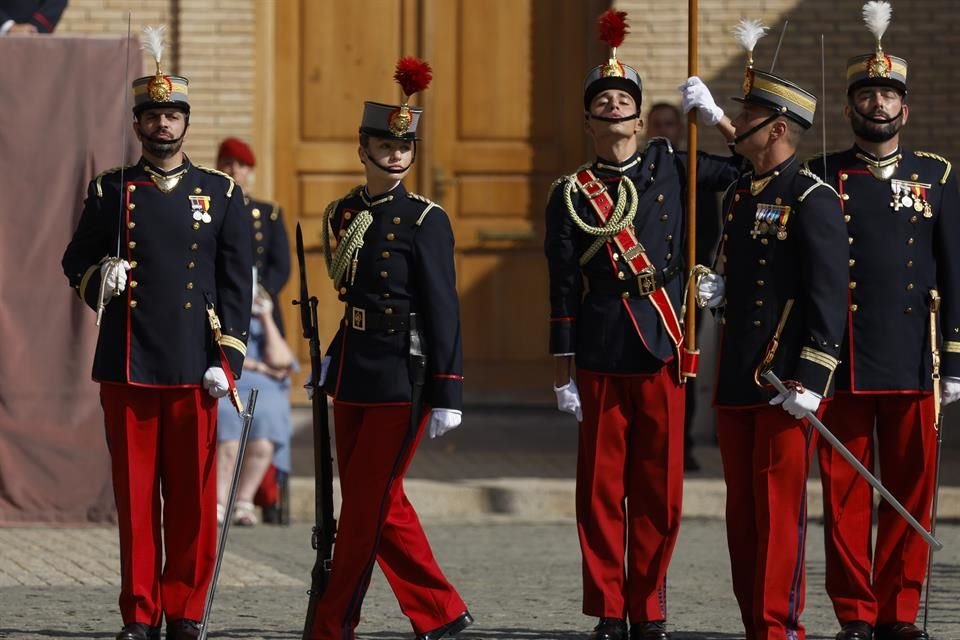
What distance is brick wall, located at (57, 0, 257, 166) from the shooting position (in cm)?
1397

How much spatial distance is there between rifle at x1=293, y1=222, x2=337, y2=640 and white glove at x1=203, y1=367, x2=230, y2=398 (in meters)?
0.29

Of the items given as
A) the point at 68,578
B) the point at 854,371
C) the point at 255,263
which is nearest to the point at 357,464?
the point at 854,371

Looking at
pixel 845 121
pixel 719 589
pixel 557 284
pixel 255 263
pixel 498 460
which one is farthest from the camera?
pixel 845 121

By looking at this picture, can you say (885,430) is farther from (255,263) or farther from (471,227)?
(471,227)

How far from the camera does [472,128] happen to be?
14.4 metres

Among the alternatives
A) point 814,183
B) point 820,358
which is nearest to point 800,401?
point 820,358

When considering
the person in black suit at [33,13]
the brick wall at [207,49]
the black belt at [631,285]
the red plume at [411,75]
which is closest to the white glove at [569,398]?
the black belt at [631,285]

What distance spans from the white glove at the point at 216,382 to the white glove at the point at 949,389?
8.22 feet

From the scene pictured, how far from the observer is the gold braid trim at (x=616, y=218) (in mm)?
7750

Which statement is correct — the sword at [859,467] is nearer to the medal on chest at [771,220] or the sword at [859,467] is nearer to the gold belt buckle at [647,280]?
the medal on chest at [771,220]

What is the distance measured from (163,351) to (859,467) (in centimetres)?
235

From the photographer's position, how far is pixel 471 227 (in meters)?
14.4

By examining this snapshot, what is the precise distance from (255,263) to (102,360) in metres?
3.64

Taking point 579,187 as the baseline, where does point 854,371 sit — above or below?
below
